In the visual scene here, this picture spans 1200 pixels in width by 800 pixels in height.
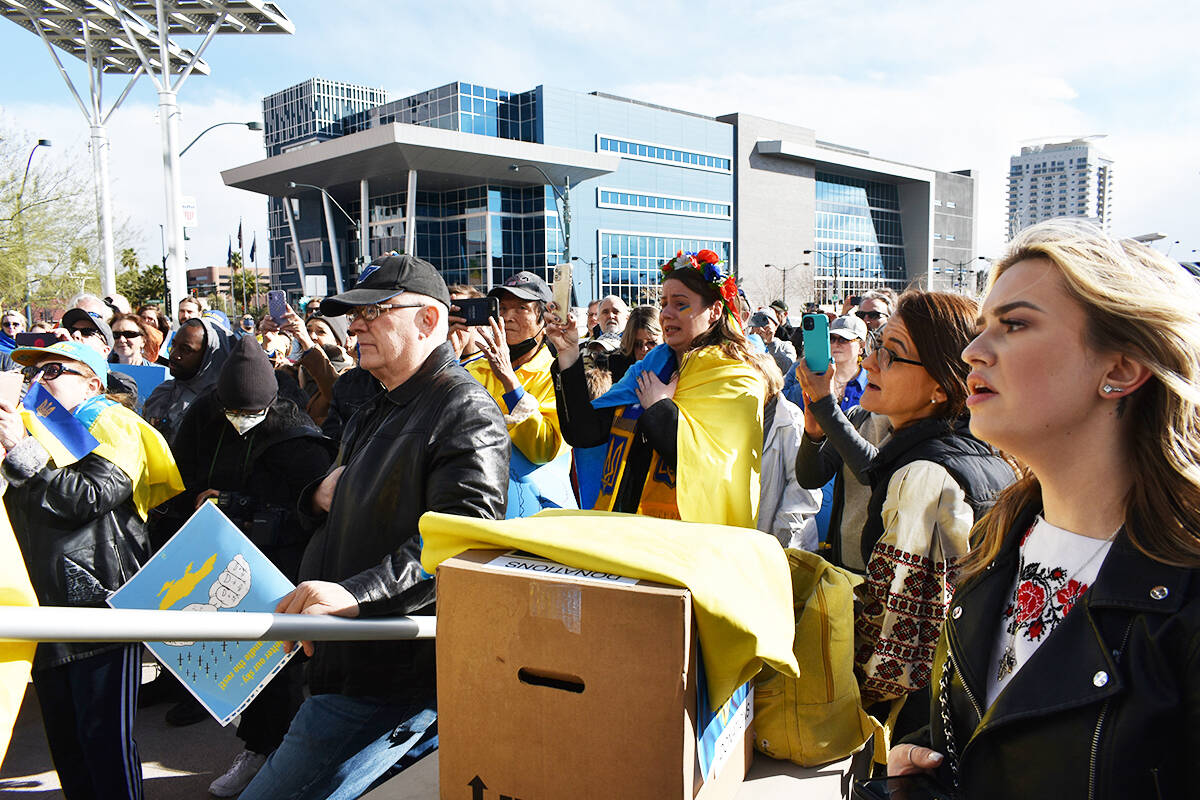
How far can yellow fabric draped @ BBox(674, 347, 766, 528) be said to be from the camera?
3.33m

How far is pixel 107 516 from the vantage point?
10.4 ft

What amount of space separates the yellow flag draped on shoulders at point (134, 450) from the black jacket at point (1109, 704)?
3159 millimetres

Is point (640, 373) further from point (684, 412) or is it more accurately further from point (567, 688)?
point (567, 688)

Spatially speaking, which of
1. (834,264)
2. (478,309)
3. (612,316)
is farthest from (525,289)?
(834,264)

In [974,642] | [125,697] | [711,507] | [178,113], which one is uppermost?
[178,113]

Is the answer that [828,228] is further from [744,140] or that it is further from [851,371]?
[851,371]

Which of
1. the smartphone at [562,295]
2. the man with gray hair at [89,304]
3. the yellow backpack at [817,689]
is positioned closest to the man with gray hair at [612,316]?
the smartphone at [562,295]

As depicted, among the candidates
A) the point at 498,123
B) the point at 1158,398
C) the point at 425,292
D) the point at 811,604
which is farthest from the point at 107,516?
the point at 498,123

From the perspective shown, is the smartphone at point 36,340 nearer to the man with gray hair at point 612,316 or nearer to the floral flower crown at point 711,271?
the floral flower crown at point 711,271

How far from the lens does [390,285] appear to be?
2562mm

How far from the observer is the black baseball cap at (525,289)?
4.44m

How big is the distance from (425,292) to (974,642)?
1878mm

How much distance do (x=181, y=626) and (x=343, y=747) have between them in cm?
89

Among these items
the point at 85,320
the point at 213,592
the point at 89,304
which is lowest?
the point at 213,592
